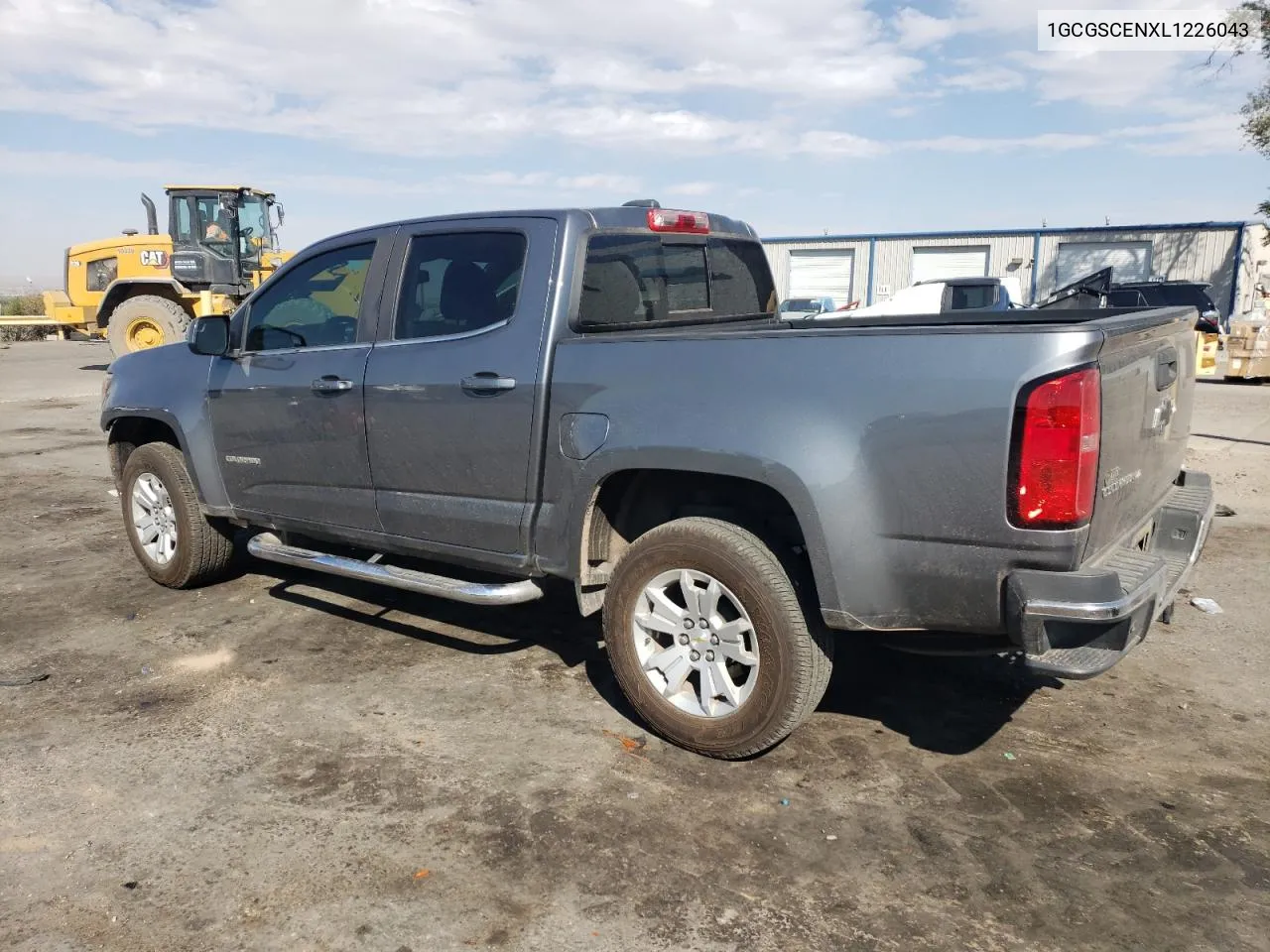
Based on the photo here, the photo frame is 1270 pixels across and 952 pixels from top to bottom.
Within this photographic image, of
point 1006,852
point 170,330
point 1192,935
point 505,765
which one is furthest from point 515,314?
point 170,330

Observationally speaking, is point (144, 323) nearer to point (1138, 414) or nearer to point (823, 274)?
point (1138, 414)

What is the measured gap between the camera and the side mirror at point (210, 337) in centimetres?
494

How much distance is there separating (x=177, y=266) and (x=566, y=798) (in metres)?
16.8

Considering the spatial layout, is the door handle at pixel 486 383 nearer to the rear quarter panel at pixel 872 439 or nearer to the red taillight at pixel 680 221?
the rear quarter panel at pixel 872 439

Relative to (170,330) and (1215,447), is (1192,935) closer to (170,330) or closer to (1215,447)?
(1215,447)

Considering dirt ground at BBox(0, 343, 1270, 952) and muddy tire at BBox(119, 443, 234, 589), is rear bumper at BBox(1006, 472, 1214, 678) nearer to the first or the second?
dirt ground at BBox(0, 343, 1270, 952)

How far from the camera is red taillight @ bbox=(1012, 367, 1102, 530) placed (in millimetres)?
2732

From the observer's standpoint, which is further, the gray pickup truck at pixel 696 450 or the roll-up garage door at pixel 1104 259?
the roll-up garage door at pixel 1104 259

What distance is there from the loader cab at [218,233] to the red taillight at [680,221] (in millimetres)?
15341

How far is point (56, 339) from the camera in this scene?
32688 millimetres

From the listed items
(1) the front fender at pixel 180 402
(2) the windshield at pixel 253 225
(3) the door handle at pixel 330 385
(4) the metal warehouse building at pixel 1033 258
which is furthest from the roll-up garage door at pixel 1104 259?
(3) the door handle at pixel 330 385

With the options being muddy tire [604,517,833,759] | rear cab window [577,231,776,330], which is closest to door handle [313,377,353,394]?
rear cab window [577,231,776,330]

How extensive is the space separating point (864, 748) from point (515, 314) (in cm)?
217

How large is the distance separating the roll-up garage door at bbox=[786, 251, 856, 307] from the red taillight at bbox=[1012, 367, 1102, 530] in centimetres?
3842
